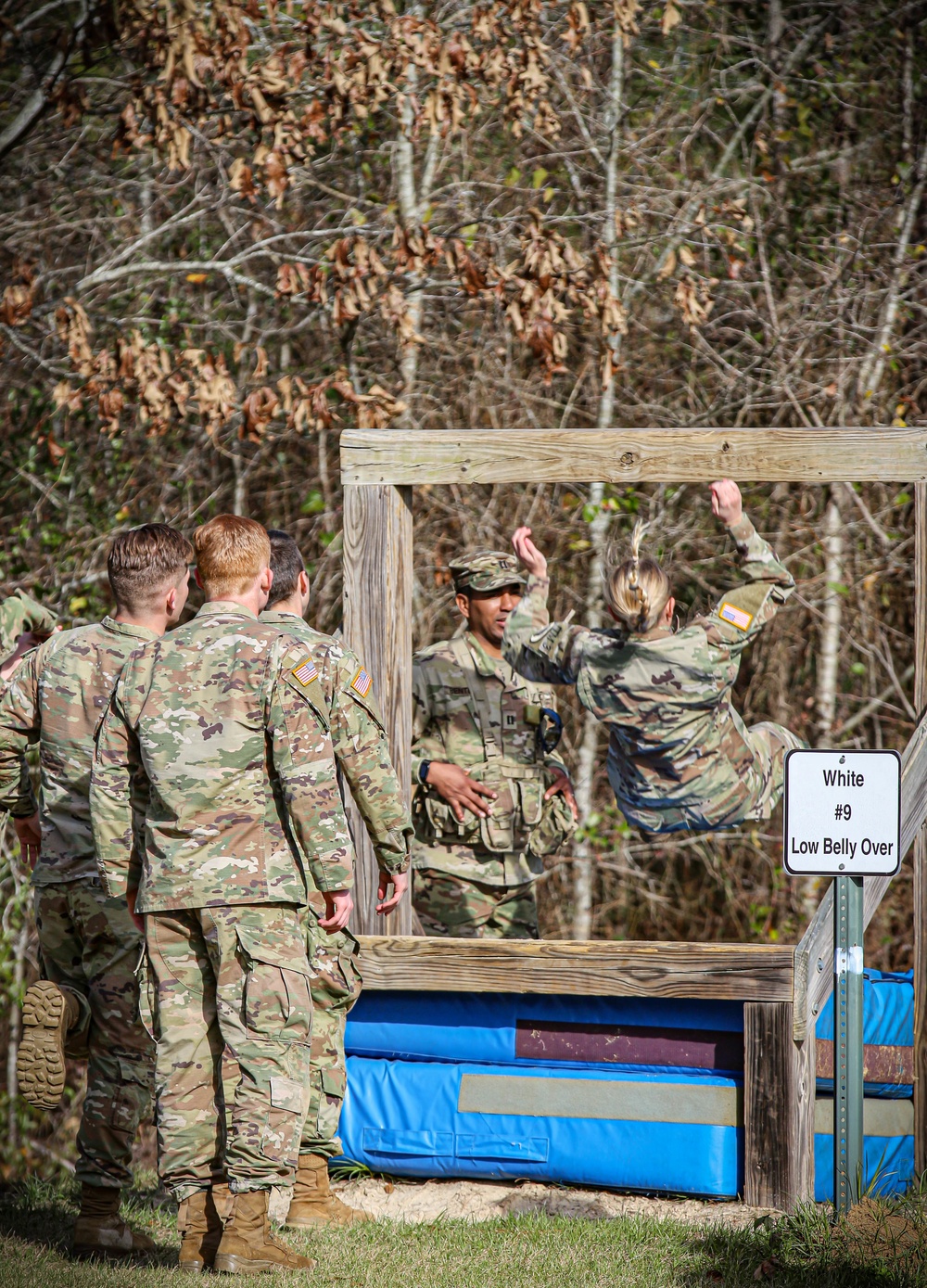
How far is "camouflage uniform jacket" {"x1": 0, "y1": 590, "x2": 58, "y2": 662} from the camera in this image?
4.67 m

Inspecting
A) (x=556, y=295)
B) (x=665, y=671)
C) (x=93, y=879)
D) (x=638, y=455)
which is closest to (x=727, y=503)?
(x=638, y=455)

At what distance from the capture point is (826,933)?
13.9 feet

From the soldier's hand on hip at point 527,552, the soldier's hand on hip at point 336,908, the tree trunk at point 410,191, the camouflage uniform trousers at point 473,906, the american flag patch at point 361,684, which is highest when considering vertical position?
the tree trunk at point 410,191

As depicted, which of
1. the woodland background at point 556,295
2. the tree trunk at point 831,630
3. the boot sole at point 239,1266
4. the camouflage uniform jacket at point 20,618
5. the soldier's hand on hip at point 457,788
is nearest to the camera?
the boot sole at point 239,1266

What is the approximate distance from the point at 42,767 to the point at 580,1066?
2.02 meters

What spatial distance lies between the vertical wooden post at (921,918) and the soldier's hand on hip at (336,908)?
2061mm

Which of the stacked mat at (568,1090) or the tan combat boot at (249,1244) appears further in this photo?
the stacked mat at (568,1090)

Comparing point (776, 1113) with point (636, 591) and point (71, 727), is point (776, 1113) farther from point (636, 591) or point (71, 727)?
point (71, 727)

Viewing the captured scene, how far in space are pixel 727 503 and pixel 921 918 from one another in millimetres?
1565

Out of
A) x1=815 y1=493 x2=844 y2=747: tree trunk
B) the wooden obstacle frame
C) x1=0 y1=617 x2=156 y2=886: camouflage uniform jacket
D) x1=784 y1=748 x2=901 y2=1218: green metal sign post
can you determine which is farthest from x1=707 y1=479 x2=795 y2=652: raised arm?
x1=815 y1=493 x2=844 y2=747: tree trunk

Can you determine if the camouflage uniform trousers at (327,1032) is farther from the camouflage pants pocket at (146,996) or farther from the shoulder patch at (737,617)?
the shoulder patch at (737,617)

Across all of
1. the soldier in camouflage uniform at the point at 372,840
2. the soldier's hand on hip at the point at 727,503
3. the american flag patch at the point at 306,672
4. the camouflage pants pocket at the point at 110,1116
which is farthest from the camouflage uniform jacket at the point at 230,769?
the soldier's hand on hip at the point at 727,503

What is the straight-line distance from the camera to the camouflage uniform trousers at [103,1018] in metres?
3.85

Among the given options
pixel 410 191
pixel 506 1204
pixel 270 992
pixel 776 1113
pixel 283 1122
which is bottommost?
pixel 506 1204
